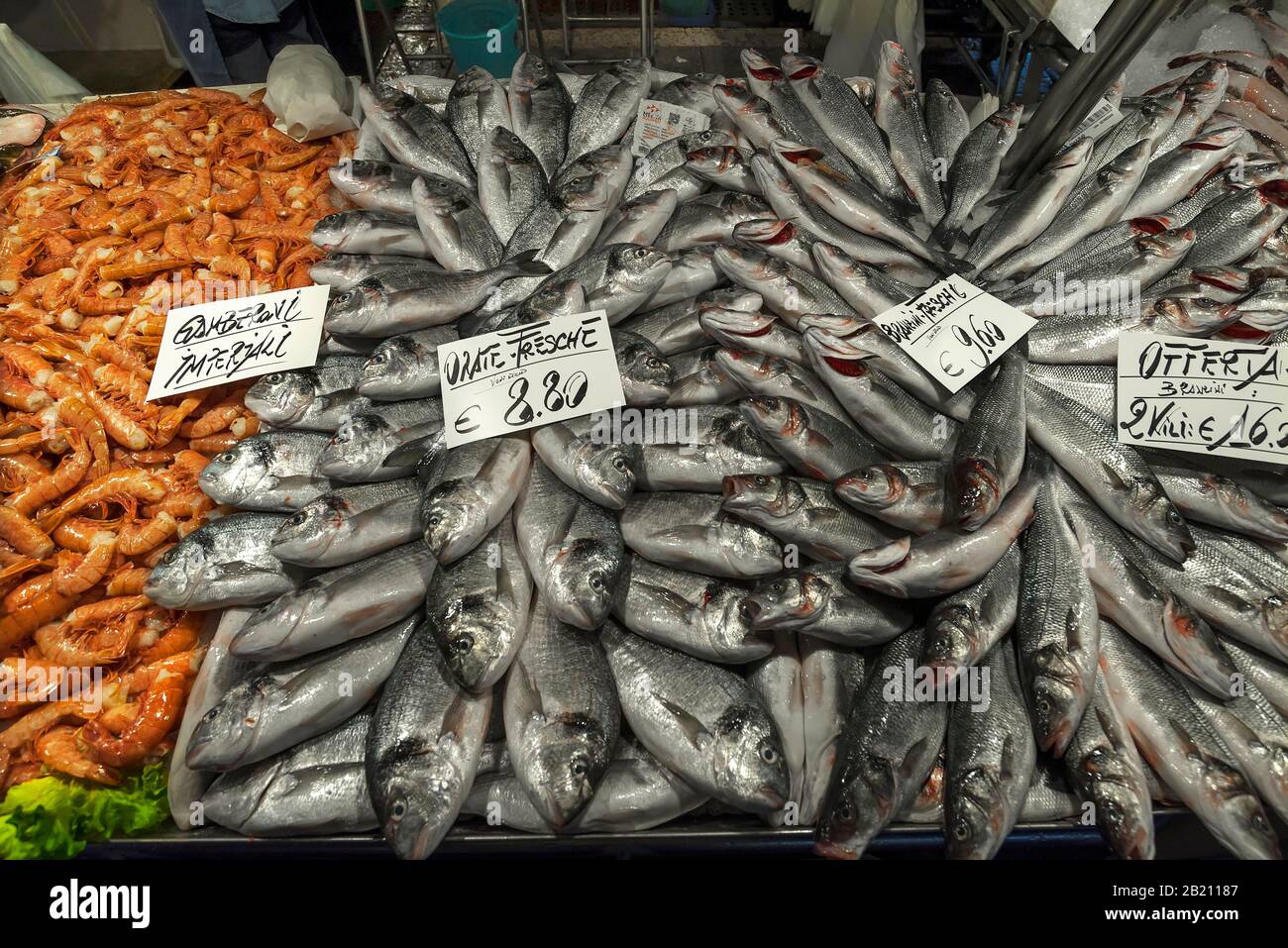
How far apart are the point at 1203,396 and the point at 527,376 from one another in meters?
1.82

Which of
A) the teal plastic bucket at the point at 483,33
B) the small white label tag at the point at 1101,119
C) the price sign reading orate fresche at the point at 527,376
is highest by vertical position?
the teal plastic bucket at the point at 483,33

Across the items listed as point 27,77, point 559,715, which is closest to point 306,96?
point 27,77

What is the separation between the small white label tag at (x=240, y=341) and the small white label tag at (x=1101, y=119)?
283 cm

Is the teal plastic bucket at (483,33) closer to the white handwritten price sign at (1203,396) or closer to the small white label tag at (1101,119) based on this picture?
the small white label tag at (1101,119)

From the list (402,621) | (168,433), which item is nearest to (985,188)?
(402,621)

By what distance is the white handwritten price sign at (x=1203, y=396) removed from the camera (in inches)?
71.1

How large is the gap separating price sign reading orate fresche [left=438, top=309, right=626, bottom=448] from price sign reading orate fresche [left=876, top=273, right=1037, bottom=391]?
0.82m

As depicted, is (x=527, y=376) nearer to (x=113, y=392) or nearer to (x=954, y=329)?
(x=954, y=329)

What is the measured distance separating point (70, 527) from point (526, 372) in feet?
4.94

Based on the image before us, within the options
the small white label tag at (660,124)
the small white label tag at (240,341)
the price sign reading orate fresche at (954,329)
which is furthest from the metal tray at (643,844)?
the small white label tag at (660,124)

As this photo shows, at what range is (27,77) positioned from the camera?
3791 millimetres

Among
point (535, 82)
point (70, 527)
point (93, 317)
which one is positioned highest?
point (535, 82)
